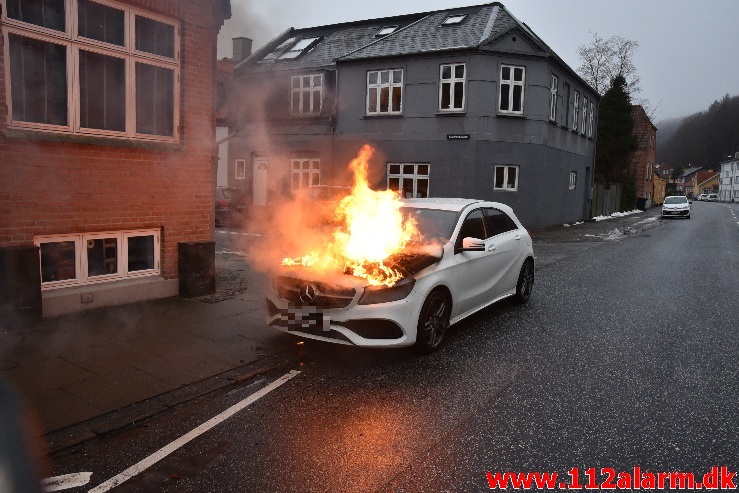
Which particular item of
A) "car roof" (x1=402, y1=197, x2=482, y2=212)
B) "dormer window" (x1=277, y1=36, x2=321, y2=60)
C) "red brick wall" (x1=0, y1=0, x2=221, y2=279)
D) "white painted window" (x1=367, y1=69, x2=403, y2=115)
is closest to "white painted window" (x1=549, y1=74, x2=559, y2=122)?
"white painted window" (x1=367, y1=69, x2=403, y2=115)

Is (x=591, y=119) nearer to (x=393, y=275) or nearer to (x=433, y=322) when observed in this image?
(x=433, y=322)

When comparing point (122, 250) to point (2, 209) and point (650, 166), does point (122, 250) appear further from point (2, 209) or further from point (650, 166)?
point (650, 166)

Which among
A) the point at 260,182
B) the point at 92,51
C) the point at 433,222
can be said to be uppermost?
the point at 92,51

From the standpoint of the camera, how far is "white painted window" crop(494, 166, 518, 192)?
20.8 m

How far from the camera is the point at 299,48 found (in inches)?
1030

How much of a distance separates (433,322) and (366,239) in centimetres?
120

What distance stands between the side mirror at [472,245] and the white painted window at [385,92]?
1615 cm

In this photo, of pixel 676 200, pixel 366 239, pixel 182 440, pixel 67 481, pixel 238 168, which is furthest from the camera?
pixel 676 200

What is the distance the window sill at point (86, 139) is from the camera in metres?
5.96

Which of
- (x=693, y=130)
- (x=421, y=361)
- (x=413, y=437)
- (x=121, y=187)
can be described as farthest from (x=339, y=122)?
(x=693, y=130)

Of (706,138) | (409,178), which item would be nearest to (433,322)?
(409,178)

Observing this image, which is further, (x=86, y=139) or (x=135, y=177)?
(x=135, y=177)

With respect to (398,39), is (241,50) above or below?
above

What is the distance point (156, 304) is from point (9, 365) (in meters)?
2.46
